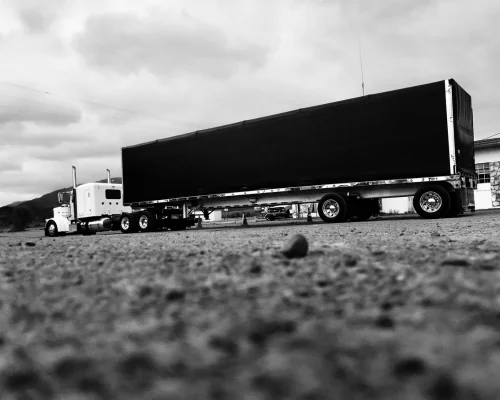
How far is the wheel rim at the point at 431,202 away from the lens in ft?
48.7

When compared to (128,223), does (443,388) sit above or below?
below

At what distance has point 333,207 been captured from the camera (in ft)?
53.7

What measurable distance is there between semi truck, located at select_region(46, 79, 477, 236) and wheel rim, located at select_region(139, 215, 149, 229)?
0.05 metres

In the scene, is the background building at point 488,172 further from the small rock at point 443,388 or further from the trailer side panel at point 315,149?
the small rock at point 443,388

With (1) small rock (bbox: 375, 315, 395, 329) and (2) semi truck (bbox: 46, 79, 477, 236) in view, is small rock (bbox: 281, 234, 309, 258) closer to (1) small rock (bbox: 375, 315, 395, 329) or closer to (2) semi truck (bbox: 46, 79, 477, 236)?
(1) small rock (bbox: 375, 315, 395, 329)

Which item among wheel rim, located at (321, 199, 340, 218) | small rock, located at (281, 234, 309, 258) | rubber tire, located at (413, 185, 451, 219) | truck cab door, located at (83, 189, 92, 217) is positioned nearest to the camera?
small rock, located at (281, 234, 309, 258)

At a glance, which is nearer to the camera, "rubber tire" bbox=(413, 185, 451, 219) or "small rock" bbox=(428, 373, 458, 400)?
"small rock" bbox=(428, 373, 458, 400)

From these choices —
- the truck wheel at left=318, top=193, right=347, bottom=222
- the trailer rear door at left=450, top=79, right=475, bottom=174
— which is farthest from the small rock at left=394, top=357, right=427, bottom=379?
the truck wheel at left=318, top=193, right=347, bottom=222

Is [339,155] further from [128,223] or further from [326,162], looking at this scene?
[128,223]

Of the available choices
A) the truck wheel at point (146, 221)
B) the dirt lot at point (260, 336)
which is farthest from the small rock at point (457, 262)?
the truck wheel at point (146, 221)

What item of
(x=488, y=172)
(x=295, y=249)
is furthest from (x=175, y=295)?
(x=488, y=172)

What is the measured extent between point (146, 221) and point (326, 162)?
29.8 ft

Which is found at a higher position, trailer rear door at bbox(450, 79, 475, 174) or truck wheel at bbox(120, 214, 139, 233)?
trailer rear door at bbox(450, 79, 475, 174)

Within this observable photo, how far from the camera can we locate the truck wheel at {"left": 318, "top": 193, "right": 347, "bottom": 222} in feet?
52.5
